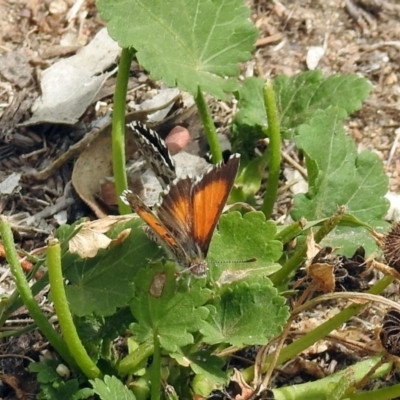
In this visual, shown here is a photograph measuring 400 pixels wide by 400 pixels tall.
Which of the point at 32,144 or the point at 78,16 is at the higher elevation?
the point at 78,16

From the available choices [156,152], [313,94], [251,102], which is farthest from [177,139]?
[156,152]

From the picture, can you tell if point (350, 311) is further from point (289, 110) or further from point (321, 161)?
point (289, 110)

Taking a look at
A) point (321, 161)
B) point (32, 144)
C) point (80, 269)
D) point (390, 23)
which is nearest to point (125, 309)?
point (80, 269)

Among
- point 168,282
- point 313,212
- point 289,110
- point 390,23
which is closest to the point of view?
point 168,282

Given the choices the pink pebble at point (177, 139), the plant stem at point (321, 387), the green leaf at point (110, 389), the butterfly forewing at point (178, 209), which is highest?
the butterfly forewing at point (178, 209)

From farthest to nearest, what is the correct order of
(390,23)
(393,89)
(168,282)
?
(390,23)
(393,89)
(168,282)

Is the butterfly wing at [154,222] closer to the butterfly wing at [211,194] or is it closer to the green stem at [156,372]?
the butterfly wing at [211,194]

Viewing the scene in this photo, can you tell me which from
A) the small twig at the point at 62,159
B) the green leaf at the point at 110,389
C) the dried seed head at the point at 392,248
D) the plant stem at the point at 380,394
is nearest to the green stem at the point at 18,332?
the green leaf at the point at 110,389

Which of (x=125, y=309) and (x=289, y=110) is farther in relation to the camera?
(x=289, y=110)
